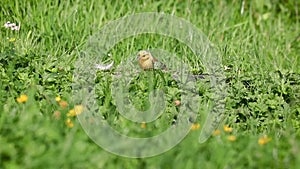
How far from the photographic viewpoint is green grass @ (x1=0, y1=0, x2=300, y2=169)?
2959 millimetres

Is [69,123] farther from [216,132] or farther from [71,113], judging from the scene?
[216,132]

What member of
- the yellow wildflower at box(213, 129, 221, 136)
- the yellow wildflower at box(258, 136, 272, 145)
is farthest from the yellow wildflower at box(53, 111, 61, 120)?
the yellow wildflower at box(258, 136, 272, 145)

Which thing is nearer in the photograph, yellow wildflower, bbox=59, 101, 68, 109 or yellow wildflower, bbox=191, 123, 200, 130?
yellow wildflower, bbox=191, 123, 200, 130

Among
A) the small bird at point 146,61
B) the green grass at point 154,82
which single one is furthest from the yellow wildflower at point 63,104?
the small bird at point 146,61

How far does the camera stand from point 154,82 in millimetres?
4172

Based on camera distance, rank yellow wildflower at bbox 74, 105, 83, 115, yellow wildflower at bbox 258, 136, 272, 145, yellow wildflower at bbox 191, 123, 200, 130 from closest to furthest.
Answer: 1. yellow wildflower at bbox 258, 136, 272, 145
2. yellow wildflower at bbox 191, 123, 200, 130
3. yellow wildflower at bbox 74, 105, 83, 115

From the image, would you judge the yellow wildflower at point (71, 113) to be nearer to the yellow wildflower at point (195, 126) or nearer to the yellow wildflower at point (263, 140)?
the yellow wildflower at point (195, 126)

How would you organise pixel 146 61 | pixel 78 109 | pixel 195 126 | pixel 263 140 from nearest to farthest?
pixel 263 140, pixel 195 126, pixel 78 109, pixel 146 61

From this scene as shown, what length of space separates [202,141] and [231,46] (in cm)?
223

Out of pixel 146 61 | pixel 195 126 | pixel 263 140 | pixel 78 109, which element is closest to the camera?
pixel 263 140

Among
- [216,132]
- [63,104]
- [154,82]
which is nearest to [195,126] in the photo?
[216,132]

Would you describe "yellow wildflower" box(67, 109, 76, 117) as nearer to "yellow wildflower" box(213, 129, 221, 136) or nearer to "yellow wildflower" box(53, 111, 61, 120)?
"yellow wildflower" box(53, 111, 61, 120)

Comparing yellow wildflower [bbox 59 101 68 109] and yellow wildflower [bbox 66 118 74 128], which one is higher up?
yellow wildflower [bbox 59 101 68 109]

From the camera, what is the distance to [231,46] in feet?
17.3
